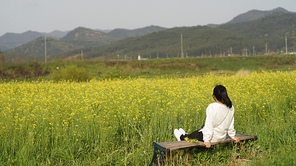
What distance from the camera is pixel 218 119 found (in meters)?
4.41

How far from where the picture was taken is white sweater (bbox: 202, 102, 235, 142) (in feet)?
14.2

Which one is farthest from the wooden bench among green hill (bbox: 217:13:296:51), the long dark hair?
green hill (bbox: 217:13:296:51)

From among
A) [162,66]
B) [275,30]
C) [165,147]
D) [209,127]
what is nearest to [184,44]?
[275,30]

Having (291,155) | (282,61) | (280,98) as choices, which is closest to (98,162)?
(291,155)

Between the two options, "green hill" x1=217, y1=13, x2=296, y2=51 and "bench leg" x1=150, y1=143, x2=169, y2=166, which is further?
"green hill" x1=217, y1=13, x2=296, y2=51

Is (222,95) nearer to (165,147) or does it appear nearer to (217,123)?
(217,123)

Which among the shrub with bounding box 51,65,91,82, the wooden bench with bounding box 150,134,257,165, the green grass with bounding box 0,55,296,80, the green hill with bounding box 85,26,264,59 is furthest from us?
the green hill with bounding box 85,26,264,59

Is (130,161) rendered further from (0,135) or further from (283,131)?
(283,131)

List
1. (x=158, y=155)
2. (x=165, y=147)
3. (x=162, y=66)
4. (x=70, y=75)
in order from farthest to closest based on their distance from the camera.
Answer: (x=162, y=66) → (x=70, y=75) → (x=158, y=155) → (x=165, y=147)

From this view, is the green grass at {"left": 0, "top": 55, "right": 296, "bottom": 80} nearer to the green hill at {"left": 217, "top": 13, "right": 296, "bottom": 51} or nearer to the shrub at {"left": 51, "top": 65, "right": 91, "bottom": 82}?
the shrub at {"left": 51, "top": 65, "right": 91, "bottom": 82}

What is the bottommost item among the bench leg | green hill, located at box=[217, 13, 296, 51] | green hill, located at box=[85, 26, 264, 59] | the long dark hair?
the bench leg

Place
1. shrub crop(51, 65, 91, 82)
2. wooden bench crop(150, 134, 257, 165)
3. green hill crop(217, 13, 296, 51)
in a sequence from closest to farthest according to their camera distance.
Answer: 1. wooden bench crop(150, 134, 257, 165)
2. shrub crop(51, 65, 91, 82)
3. green hill crop(217, 13, 296, 51)

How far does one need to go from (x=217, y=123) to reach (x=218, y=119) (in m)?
0.08

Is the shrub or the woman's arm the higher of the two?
the shrub
